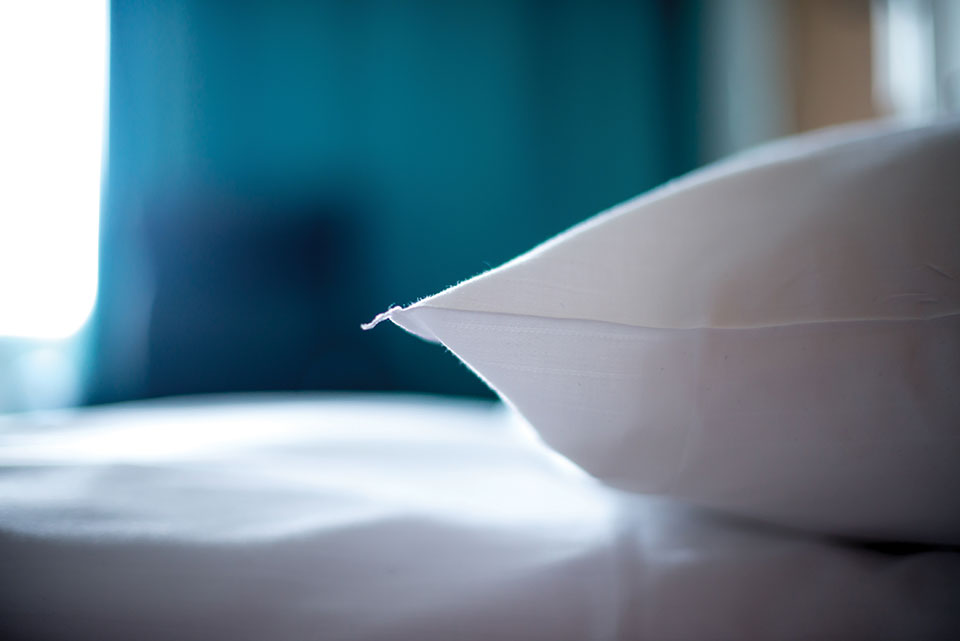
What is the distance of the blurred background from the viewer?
61.7 inches

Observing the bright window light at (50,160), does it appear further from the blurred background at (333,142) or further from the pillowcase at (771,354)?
the pillowcase at (771,354)

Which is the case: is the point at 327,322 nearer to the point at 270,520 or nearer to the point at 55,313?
the point at 55,313

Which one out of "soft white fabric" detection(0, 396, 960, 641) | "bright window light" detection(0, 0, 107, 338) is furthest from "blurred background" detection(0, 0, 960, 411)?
"soft white fabric" detection(0, 396, 960, 641)

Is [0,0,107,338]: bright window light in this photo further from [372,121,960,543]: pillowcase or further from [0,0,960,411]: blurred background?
[372,121,960,543]: pillowcase

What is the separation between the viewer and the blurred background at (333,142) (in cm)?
157

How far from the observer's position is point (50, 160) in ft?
4.99

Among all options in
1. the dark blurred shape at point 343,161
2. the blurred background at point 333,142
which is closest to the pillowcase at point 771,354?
the dark blurred shape at point 343,161

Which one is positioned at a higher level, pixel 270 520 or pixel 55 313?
pixel 55 313

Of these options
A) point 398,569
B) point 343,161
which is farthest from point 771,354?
point 343,161

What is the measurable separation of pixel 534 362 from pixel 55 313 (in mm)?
1630

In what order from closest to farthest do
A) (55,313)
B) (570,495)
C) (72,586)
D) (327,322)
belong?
1. (72,586)
2. (570,495)
3. (55,313)
4. (327,322)

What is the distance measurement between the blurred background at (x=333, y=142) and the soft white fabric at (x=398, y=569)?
4.68 ft

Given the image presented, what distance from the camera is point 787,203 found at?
1.14ft

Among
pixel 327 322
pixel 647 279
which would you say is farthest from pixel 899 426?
pixel 327 322
